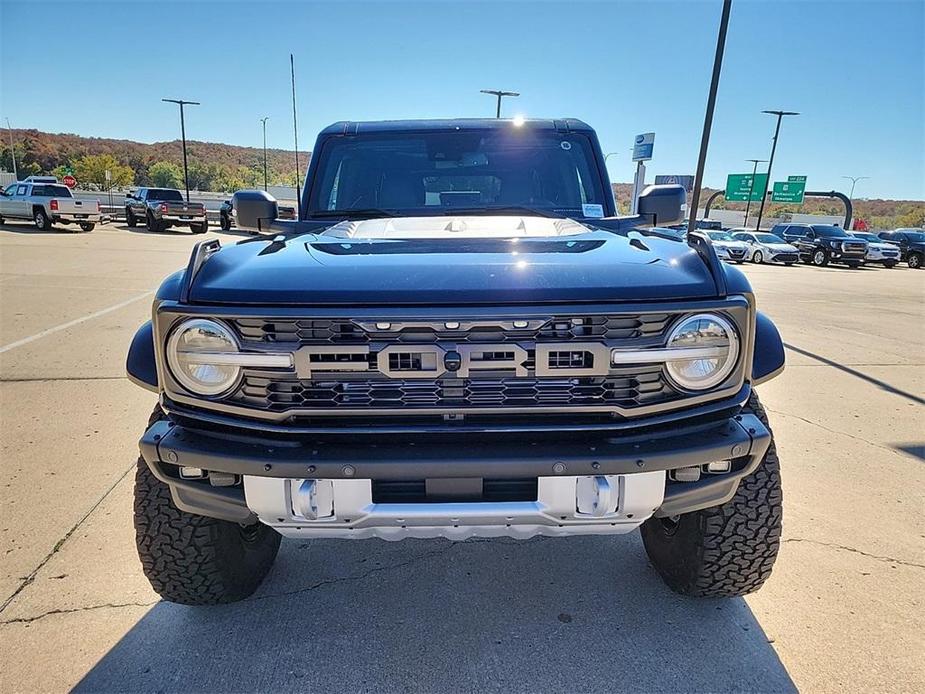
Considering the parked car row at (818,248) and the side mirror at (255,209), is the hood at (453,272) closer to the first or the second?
the side mirror at (255,209)

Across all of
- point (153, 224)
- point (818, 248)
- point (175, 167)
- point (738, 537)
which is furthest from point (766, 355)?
point (175, 167)

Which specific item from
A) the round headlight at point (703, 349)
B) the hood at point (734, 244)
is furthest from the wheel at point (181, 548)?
the hood at point (734, 244)

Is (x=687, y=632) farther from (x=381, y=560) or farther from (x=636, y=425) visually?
(x=381, y=560)

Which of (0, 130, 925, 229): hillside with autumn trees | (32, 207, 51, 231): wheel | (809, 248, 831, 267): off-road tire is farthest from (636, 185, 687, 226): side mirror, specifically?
(0, 130, 925, 229): hillside with autumn trees

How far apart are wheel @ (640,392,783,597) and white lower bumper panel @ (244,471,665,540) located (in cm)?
49

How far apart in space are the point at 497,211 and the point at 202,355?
5.71ft

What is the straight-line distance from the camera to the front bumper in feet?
A: 5.50

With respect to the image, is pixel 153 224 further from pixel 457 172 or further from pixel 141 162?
pixel 141 162

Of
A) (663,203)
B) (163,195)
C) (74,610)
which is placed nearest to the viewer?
(74,610)

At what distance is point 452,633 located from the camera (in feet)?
7.25

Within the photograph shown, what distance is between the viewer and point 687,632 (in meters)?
2.22

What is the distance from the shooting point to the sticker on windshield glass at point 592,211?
10.2ft

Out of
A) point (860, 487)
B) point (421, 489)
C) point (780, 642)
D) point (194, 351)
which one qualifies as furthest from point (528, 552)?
point (860, 487)

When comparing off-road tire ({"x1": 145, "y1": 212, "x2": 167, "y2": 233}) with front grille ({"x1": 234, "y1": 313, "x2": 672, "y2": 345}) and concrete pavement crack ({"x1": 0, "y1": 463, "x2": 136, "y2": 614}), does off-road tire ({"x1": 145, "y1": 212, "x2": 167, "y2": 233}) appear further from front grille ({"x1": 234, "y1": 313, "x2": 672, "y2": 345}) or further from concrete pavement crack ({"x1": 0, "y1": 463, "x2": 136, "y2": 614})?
front grille ({"x1": 234, "y1": 313, "x2": 672, "y2": 345})
